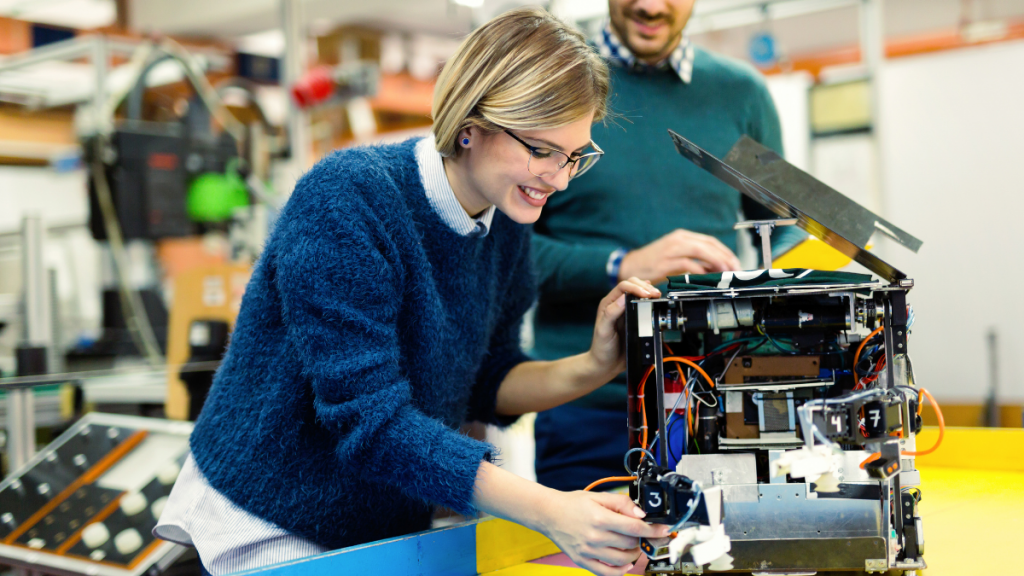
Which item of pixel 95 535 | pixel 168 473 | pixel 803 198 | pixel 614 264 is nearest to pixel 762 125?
pixel 614 264

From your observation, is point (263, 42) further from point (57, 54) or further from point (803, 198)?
point (803, 198)

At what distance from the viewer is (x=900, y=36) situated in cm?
755

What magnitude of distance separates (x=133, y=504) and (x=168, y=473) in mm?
86

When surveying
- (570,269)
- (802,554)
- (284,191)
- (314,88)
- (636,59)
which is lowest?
(802,554)

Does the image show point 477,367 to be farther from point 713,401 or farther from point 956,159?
point 956,159

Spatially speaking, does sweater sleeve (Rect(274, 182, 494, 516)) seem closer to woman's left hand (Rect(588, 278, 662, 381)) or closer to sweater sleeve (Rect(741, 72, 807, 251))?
woman's left hand (Rect(588, 278, 662, 381))


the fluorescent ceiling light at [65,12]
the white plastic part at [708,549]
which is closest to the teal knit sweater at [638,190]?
the white plastic part at [708,549]

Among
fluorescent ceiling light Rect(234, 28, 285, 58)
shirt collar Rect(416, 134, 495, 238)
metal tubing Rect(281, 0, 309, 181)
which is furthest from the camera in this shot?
fluorescent ceiling light Rect(234, 28, 285, 58)

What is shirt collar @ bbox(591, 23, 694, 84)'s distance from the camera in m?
1.43

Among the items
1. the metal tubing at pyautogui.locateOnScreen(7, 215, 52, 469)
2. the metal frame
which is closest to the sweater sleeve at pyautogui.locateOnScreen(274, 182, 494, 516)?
the metal tubing at pyautogui.locateOnScreen(7, 215, 52, 469)

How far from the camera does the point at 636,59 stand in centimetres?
142

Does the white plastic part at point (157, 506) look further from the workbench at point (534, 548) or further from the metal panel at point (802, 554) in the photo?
the metal panel at point (802, 554)

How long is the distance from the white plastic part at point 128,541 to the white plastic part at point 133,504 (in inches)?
1.7

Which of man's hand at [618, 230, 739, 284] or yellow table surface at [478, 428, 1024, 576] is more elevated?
man's hand at [618, 230, 739, 284]
